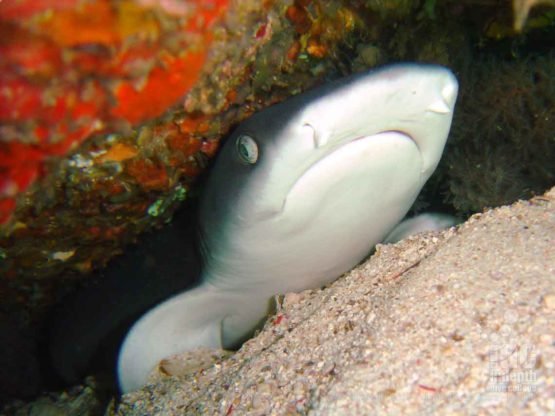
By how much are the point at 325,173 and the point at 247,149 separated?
15.3 inches

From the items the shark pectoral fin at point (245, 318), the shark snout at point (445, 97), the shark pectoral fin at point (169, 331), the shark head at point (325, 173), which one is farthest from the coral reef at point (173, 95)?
the shark pectoral fin at point (245, 318)

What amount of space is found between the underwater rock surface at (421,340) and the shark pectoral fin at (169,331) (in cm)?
56

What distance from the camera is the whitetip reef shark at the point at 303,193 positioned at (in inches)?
69.0

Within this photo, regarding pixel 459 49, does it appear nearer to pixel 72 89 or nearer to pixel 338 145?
pixel 338 145

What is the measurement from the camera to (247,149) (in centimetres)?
204

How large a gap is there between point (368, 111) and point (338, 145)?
0.63 feet

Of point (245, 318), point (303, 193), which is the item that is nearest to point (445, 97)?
point (303, 193)

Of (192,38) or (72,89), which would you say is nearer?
(72,89)

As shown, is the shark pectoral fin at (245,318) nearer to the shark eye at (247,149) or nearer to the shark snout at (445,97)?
the shark eye at (247,149)

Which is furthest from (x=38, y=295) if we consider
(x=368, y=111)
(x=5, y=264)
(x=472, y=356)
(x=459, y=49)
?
(x=459, y=49)

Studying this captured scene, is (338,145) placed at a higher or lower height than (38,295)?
higher

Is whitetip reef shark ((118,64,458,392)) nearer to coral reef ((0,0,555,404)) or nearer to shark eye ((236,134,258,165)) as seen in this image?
shark eye ((236,134,258,165))

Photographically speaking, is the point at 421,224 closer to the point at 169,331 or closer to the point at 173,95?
the point at 169,331

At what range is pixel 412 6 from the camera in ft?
9.67
